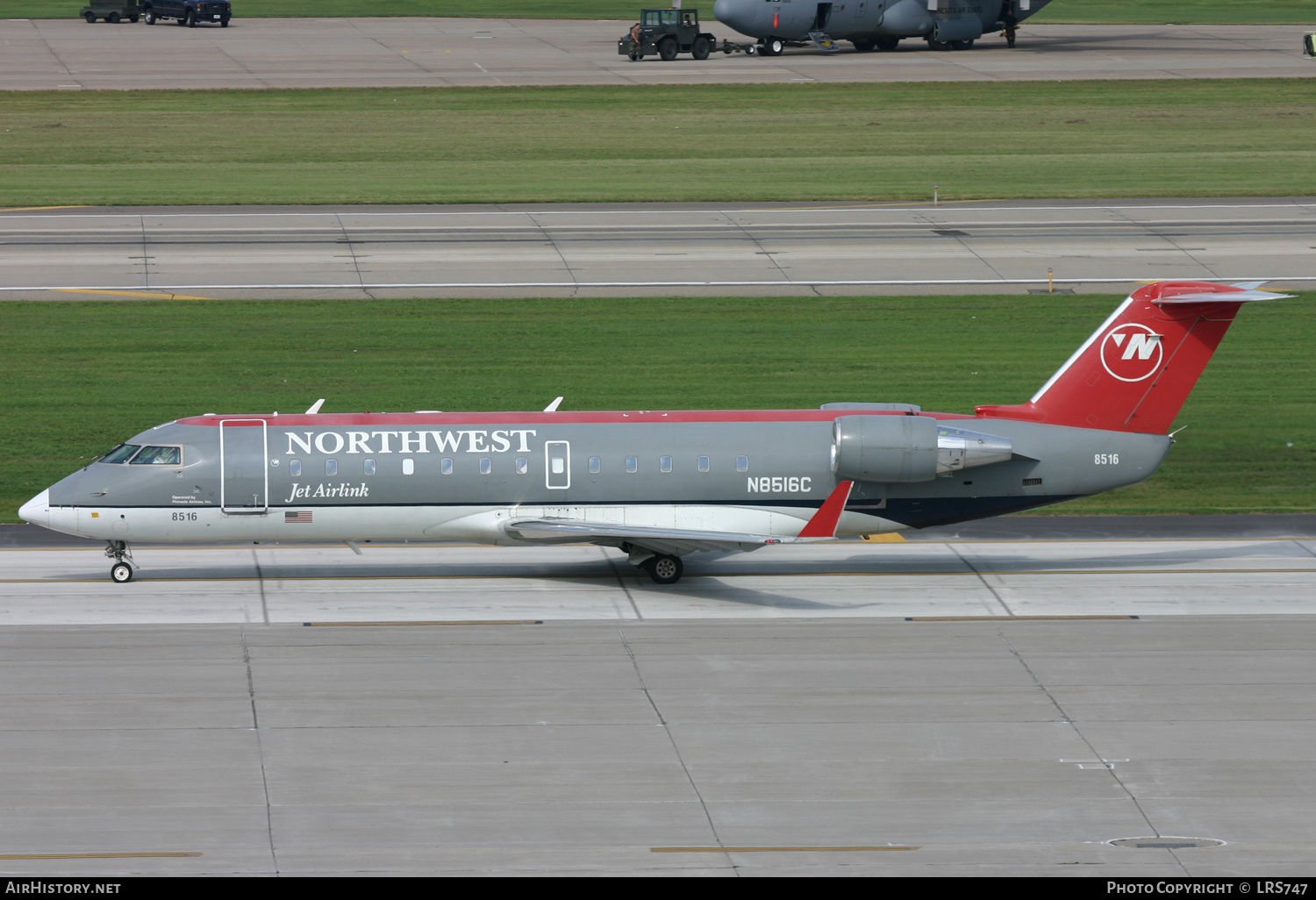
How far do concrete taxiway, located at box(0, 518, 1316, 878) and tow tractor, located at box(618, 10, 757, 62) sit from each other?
75372 mm

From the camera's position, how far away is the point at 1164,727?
24938mm

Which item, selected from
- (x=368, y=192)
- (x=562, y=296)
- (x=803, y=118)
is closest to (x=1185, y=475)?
(x=562, y=296)

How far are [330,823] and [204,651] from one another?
7.61 meters

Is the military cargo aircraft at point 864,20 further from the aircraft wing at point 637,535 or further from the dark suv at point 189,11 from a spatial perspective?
the aircraft wing at point 637,535

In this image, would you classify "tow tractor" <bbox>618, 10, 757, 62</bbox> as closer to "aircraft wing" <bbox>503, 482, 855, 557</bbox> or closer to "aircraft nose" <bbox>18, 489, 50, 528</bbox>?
"aircraft wing" <bbox>503, 482, 855, 557</bbox>

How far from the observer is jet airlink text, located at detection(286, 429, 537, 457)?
31.0m

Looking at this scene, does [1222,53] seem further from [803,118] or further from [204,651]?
[204,651]

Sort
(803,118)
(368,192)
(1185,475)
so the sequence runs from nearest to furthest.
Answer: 1. (1185,475)
2. (368,192)
3. (803,118)

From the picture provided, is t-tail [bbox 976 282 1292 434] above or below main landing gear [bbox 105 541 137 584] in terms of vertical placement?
above

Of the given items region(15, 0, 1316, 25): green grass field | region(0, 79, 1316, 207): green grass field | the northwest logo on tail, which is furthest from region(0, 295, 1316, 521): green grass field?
region(15, 0, 1316, 25): green grass field

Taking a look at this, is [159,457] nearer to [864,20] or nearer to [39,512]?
[39,512]

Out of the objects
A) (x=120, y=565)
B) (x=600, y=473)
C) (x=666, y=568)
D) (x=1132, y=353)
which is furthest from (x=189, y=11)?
(x=1132, y=353)

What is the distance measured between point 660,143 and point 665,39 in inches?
1084

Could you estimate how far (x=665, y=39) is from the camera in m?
105
